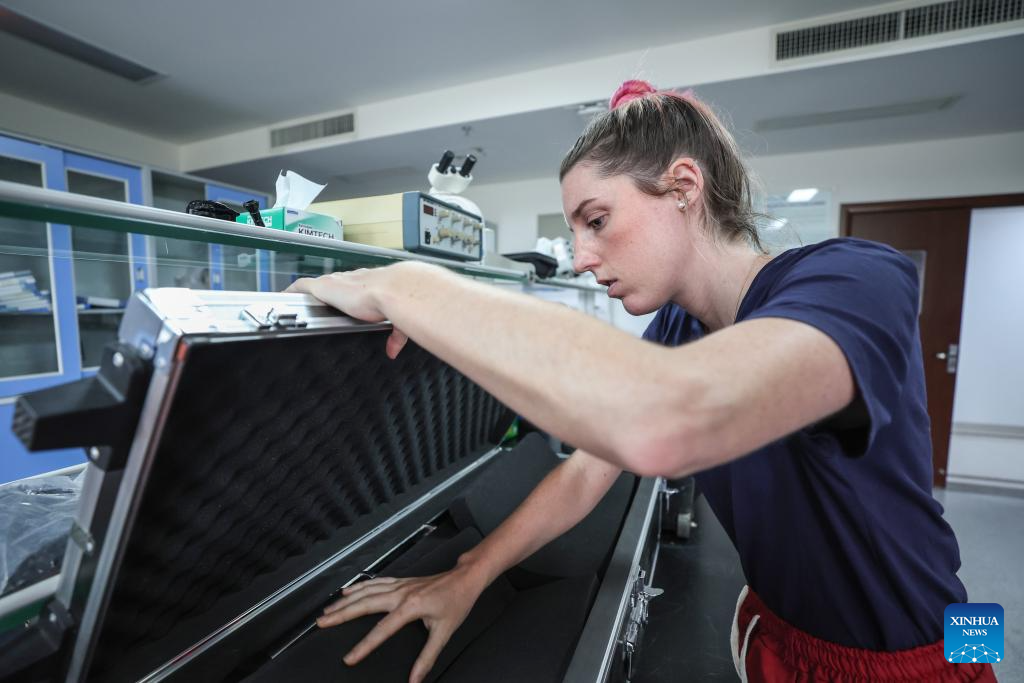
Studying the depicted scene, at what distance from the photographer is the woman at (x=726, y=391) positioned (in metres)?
0.41

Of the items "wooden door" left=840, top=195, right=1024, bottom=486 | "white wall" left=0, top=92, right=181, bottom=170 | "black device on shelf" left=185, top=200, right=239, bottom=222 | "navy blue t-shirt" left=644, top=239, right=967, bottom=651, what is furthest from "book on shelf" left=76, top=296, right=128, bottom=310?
"wooden door" left=840, top=195, right=1024, bottom=486

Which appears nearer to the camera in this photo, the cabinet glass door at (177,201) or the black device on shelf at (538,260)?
the black device on shelf at (538,260)

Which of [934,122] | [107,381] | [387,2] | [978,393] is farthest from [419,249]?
[978,393]

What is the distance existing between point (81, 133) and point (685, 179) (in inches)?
231

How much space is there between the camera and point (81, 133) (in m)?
4.45

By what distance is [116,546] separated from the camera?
0.46 m

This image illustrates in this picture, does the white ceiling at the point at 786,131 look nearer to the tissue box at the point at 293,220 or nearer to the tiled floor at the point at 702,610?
the tissue box at the point at 293,220

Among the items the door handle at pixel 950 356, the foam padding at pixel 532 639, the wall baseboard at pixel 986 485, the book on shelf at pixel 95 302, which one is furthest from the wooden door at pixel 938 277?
→ the book on shelf at pixel 95 302

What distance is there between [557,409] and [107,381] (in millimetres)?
399

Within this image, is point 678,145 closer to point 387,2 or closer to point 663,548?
point 663,548

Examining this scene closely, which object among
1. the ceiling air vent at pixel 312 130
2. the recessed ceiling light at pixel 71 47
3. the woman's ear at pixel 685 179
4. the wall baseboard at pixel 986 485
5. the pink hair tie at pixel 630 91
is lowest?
the wall baseboard at pixel 986 485

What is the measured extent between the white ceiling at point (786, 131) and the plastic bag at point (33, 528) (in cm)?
181

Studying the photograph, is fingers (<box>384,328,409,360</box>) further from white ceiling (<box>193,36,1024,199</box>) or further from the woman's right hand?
white ceiling (<box>193,36,1024,199</box>)

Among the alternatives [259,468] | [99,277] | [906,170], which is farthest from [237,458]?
[906,170]
